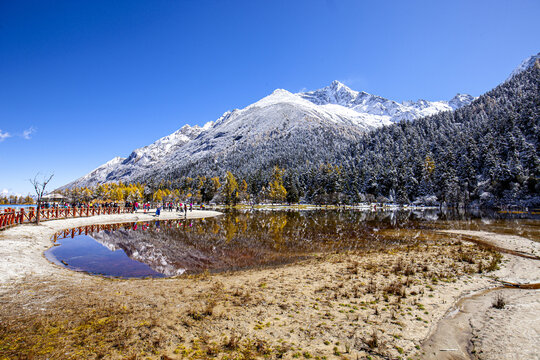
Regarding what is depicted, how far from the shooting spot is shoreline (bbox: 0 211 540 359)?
256 inches

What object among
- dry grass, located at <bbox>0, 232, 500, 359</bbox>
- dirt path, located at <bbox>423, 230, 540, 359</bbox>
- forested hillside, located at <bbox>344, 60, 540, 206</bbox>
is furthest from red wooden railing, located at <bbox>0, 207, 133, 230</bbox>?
forested hillside, located at <bbox>344, 60, 540, 206</bbox>

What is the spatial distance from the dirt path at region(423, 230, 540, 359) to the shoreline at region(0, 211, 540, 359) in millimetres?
106

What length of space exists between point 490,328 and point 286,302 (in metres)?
6.35

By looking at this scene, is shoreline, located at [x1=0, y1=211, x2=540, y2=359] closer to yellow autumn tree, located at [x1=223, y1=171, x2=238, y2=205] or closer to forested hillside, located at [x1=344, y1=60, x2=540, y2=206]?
yellow autumn tree, located at [x1=223, y1=171, x2=238, y2=205]

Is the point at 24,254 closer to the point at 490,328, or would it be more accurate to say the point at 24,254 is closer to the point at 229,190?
the point at 490,328

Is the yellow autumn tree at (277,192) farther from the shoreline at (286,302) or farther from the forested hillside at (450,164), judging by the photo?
the shoreline at (286,302)

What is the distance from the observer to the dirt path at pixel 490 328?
6.14m

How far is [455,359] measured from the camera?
593cm

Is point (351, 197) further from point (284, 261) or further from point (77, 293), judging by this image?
point (77, 293)

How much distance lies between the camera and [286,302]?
9.08 m

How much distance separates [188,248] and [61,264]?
893 centimetres

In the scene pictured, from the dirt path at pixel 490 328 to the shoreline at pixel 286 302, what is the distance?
0.11m

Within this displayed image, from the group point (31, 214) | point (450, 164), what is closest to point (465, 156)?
point (450, 164)

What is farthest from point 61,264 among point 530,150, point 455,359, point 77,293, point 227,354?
point 530,150
